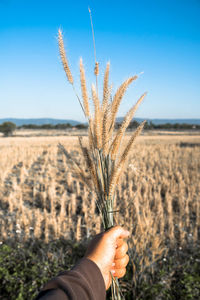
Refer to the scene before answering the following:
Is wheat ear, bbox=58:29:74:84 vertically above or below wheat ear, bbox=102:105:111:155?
above

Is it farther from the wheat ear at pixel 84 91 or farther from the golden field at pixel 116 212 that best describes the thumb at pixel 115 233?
the wheat ear at pixel 84 91

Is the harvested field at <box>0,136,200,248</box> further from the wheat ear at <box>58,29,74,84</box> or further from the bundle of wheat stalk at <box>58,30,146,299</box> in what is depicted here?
the wheat ear at <box>58,29,74,84</box>

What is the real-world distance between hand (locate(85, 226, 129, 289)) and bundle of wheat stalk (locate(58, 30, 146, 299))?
0.35 feet

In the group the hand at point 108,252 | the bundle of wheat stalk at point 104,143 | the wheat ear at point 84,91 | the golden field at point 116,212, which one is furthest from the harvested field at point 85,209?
the wheat ear at point 84,91

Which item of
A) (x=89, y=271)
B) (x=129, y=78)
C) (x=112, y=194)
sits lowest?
(x=89, y=271)

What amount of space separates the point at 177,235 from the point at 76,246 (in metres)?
2.10

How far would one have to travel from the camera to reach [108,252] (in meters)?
1.18

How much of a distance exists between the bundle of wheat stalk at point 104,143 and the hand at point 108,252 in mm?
106

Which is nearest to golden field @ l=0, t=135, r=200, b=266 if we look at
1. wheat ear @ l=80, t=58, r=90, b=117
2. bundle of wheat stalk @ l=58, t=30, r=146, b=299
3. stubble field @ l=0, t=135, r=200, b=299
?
stubble field @ l=0, t=135, r=200, b=299

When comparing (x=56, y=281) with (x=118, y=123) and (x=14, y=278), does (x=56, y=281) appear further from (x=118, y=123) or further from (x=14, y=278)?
(x=14, y=278)

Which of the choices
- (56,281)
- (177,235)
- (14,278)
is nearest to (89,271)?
(56,281)

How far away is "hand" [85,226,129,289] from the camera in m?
1.15

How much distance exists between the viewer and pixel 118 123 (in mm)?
1403

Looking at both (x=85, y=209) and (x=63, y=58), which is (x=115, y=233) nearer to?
(x=63, y=58)
